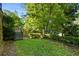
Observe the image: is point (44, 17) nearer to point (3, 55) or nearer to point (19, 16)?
point (19, 16)

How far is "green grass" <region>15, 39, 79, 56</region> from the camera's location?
3291mm

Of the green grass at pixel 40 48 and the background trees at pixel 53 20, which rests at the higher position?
the background trees at pixel 53 20

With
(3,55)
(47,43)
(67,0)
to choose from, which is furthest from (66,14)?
(3,55)

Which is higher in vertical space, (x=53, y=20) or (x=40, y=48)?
(x=53, y=20)

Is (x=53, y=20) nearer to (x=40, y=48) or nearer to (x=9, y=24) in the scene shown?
(x=40, y=48)

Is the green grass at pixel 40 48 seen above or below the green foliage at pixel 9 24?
below

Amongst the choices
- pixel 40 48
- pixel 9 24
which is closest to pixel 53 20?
pixel 40 48

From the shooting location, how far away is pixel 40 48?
331 centimetres

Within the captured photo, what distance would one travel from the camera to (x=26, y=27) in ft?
10.9

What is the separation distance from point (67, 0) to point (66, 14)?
0.17m

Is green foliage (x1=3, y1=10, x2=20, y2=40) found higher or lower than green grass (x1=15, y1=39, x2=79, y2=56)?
higher

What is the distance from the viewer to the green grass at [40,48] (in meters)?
3.29

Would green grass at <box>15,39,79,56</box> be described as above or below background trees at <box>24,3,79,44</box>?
below

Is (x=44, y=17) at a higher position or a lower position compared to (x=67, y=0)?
lower
